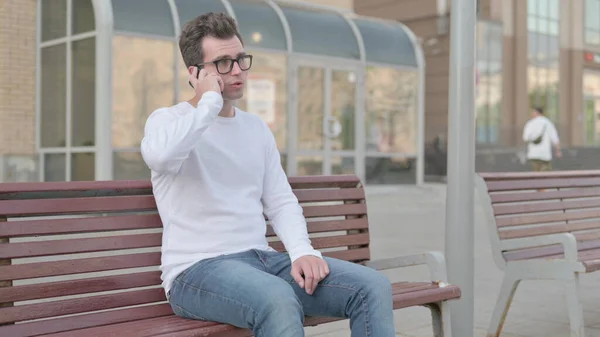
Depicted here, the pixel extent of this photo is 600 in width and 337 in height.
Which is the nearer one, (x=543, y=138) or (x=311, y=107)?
(x=543, y=138)

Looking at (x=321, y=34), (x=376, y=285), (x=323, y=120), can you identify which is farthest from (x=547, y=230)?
(x=323, y=120)

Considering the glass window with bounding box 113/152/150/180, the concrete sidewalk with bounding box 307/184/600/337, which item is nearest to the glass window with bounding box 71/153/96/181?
the glass window with bounding box 113/152/150/180

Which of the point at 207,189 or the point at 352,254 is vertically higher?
the point at 207,189

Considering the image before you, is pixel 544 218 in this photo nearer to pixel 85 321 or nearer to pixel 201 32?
pixel 201 32

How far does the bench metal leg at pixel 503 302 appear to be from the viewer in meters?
4.73

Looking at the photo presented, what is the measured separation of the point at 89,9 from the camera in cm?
1378

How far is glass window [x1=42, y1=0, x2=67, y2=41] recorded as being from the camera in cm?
1466

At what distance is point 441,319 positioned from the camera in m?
3.65

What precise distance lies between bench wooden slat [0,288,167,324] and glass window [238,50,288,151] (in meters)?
12.9

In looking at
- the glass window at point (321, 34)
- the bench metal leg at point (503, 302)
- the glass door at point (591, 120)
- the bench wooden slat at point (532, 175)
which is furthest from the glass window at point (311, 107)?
the glass door at point (591, 120)

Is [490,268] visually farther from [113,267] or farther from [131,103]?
[131,103]

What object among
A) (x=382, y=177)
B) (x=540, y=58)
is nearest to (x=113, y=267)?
(x=382, y=177)

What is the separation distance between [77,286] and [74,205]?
0.94 feet

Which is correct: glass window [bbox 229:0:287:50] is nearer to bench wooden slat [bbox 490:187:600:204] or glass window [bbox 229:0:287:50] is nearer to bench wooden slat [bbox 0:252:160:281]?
bench wooden slat [bbox 490:187:600:204]
